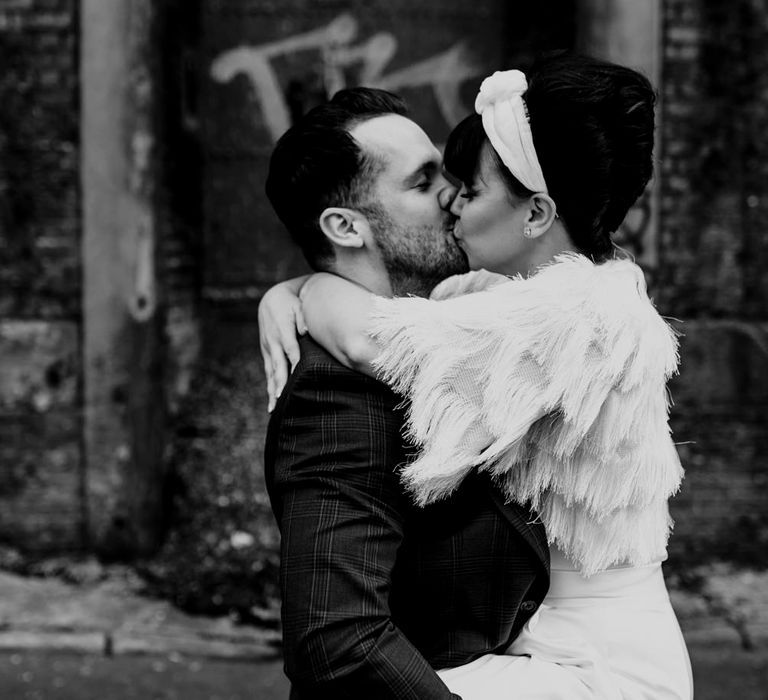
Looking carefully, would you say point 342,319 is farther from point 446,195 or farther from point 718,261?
point 718,261

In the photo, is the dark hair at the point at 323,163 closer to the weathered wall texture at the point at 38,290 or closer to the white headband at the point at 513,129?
the white headband at the point at 513,129

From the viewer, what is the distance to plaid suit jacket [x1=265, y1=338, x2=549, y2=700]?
71.7 inches

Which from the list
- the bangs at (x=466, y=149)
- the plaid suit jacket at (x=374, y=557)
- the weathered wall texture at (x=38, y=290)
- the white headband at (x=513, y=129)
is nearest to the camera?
the plaid suit jacket at (x=374, y=557)

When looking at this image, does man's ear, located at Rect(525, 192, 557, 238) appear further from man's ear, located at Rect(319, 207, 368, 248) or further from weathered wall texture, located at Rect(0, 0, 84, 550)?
weathered wall texture, located at Rect(0, 0, 84, 550)

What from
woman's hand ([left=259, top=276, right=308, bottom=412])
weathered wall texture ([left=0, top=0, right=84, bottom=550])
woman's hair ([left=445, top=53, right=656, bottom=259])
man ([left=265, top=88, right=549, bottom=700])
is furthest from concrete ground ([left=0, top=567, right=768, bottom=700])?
woman's hair ([left=445, top=53, right=656, bottom=259])

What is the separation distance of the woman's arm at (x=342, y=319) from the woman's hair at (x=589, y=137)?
15.2 inches

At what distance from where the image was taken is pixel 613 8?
17.3 ft

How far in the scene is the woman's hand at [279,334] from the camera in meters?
2.30

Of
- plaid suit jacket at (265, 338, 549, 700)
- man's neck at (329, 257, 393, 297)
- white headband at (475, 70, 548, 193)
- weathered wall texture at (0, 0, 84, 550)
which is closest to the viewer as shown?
plaid suit jacket at (265, 338, 549, 700)

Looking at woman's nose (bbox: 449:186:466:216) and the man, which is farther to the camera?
woman's nose (bbox: 449:186:466:216)

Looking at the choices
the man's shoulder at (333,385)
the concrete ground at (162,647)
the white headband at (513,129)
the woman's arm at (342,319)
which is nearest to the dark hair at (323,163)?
the woman's arm at (342,319)

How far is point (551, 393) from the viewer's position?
1859 mm

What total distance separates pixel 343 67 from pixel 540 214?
4261 millimetres

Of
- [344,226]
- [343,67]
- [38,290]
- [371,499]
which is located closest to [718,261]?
[343,67]
